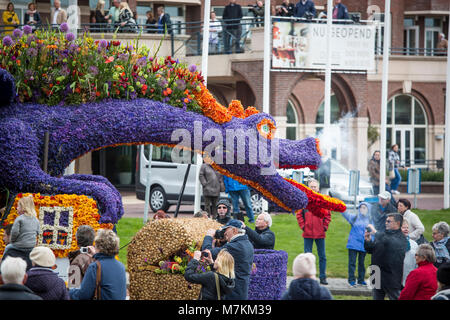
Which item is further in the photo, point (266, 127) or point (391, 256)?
point (266, 127)

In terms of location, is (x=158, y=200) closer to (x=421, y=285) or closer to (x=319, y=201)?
(x=319, y=201)

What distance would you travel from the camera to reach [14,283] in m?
6.31

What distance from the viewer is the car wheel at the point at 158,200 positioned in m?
21.3

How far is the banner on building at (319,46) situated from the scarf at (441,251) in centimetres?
1352

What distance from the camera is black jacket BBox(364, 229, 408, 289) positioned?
393 inches

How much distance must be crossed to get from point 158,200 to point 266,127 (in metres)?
10.7

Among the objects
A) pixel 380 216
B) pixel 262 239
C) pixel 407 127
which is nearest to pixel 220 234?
pixel 262 239

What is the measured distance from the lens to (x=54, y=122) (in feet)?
33.4

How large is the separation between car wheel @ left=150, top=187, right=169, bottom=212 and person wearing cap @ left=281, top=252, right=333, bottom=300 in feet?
48.4

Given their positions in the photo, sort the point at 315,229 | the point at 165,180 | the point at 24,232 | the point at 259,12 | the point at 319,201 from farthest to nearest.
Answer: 1. the point at 259,12
2. the point at 165,180
3. the point at 315,229
4. the point at 319,201
5. the point at 24,232

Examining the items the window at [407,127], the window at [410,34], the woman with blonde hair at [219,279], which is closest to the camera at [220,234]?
the woman with blonde hair at [219,279]

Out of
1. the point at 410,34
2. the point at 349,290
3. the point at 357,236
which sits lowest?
the point at 349,290

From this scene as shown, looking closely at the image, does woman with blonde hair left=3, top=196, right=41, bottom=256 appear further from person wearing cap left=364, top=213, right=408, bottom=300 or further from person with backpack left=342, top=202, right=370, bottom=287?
person with backpack left=342, top=202, right=370, bottom=287

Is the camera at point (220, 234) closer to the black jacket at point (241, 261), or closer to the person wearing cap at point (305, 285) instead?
the black jacket at point (241, 261)
